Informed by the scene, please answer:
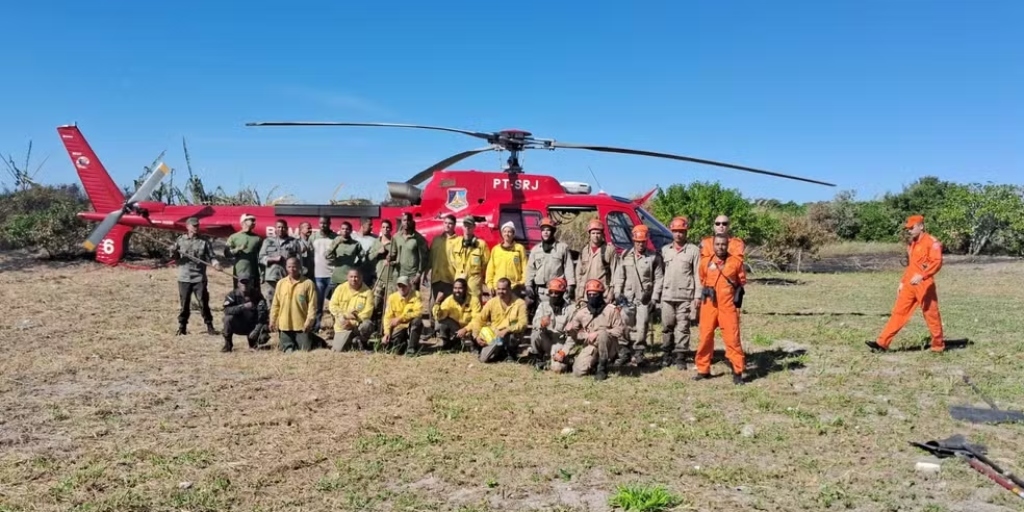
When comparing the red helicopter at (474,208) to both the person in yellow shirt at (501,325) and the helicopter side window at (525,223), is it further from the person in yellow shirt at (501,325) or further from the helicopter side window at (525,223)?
the person in yellow shirt at (501,325)

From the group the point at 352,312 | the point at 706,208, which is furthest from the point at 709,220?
the point at 352,312

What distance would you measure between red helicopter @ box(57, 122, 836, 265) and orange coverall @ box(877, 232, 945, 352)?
2303 mm

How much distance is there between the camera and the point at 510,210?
9930 mm

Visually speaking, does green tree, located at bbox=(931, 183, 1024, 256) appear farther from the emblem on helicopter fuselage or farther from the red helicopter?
the emblem on helicopter fuselage

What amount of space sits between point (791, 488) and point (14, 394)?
655 cm

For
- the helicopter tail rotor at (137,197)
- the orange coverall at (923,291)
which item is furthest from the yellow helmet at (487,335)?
the helicopter tail rotor at (137,197)

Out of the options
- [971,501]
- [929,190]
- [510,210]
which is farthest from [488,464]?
[929,190]

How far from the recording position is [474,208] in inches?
399

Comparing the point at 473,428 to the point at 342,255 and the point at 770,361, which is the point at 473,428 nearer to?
the point at 770,361

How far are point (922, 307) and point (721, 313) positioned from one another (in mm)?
2807

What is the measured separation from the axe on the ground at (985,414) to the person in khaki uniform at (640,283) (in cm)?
290

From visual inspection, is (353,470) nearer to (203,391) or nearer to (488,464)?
(488,464)

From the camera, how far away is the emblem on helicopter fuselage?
33.6ft

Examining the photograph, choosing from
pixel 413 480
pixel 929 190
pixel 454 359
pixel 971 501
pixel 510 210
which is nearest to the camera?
pixel 971 501
